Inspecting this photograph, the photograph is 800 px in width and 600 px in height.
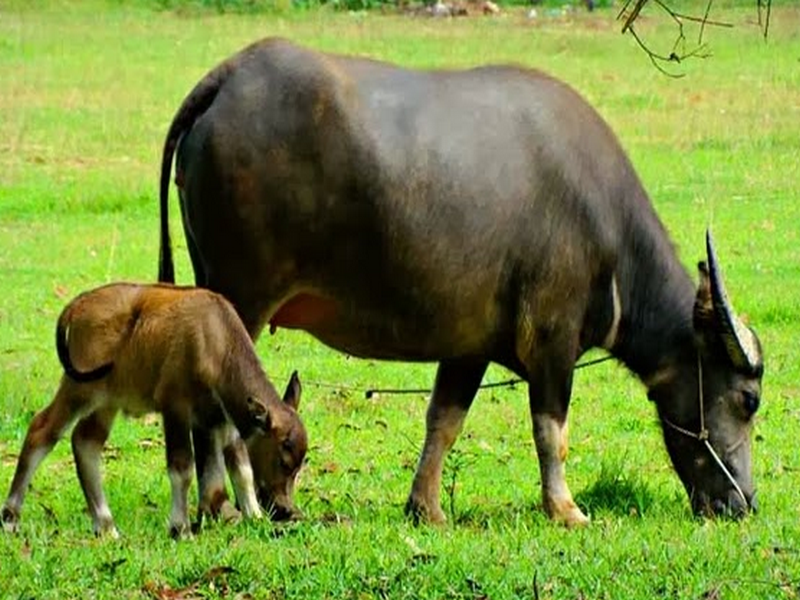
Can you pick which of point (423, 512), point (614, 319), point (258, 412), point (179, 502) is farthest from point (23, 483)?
point (614, 319)

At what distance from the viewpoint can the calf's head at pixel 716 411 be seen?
29.6 feet

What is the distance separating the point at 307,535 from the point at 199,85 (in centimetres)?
221

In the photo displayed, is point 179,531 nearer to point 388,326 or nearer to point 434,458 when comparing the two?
point 388,326

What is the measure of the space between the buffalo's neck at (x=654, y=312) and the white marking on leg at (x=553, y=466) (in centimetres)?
60

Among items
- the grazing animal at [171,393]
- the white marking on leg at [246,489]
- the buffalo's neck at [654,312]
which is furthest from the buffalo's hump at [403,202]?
the white marking on leg at [246,489]

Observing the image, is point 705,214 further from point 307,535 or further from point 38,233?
point 307,535

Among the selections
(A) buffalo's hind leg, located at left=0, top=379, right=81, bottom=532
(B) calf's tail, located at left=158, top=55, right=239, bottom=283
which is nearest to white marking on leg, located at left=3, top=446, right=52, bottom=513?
(A) buffalo's hind leg, located at left=0, top=379, right=81, bottom=532

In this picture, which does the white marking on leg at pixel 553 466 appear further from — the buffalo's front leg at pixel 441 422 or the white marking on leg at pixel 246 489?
the white marking on leg at pixel 246 489

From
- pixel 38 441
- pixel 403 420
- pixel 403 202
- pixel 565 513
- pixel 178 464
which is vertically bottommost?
pixel 403 420

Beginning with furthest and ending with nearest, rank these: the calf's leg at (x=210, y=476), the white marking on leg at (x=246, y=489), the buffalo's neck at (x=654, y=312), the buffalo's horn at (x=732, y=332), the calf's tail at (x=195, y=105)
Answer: the buffalo's neck at (x=654, y=312)
the buffalo's horn at (x=732, y=332)
the calf's tail at (x=195, y=105)
the calf's leg at (x=210, y=476)
the white marking on leg at (x=246, y=489)

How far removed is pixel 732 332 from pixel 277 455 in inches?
89.0

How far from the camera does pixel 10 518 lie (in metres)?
8.23

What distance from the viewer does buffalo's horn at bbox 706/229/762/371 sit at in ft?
29.1

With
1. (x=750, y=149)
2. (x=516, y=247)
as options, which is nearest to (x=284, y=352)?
(x=516, y=247)
